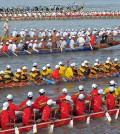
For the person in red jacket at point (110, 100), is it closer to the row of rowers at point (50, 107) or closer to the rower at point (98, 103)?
the row of rowers at point (50, 107)

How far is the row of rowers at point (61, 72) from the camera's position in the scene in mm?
21922

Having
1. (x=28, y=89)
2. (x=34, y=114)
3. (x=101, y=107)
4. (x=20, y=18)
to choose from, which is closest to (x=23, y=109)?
(x=34, y=114)

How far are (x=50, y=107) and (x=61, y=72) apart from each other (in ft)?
25.1

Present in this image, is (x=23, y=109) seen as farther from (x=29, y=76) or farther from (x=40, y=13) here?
(x=40, y=13)

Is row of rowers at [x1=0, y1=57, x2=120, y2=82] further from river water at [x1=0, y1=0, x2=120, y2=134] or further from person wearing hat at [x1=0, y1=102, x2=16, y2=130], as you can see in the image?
person wearing hat at [x1=0, y1=102, x2=16, y2=130]

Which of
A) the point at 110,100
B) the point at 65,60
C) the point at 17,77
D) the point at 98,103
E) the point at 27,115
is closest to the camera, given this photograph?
the point at 27,115

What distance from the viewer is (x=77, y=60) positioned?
3134cm

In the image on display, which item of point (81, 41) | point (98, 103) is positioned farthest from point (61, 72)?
point (81, 41)

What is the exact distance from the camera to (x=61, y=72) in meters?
23.3

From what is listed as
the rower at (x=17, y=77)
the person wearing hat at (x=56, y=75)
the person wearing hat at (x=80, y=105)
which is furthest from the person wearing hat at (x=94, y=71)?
the person wearing hat at (x=80, y=105)

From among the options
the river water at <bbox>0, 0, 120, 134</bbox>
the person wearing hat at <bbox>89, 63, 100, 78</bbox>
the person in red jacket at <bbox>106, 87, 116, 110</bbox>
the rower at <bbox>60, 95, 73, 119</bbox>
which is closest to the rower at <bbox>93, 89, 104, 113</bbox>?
the person in red jacket at <bbox>106, 87, 116, 110</bbox>

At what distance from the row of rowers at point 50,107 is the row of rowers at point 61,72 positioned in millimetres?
5058

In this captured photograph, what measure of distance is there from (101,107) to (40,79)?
595 cm

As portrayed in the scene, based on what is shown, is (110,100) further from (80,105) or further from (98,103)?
(80,105)
